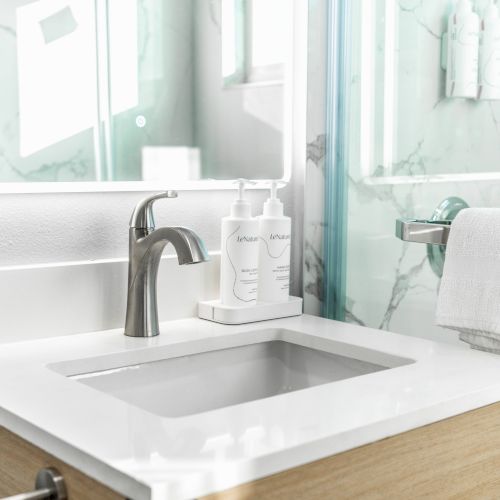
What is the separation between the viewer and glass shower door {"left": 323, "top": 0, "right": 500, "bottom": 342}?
1218 mm

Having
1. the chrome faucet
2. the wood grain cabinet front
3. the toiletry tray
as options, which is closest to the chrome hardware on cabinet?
the wood grain cabinet front

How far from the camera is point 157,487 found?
0.65m

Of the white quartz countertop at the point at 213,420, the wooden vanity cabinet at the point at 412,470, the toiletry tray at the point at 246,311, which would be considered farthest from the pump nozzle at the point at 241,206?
the wooden vanity cabinet at the point at 412,470

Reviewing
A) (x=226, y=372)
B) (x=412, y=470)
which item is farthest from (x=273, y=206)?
(x=412, y=470)

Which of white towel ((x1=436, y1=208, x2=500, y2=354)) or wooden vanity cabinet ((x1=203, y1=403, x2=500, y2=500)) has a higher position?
white towel ((x1=436, y1=208, x2=500, y2=354))

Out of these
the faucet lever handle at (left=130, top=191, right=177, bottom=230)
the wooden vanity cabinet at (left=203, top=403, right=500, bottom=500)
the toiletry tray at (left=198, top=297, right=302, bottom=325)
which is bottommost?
the wooden vanity cabinet at (left=203, top=403, right=500, bottom=500)

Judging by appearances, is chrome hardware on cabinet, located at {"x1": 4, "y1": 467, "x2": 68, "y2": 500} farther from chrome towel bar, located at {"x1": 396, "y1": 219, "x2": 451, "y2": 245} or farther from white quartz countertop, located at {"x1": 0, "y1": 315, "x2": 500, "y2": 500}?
chrome towel bar, located at {"x1": 396, "y1": 219, "x2": 451, "y2": 245}

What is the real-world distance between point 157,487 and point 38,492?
18 centimetres

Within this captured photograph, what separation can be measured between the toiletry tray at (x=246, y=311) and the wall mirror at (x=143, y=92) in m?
A: 0.20

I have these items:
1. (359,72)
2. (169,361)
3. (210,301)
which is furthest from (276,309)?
(359,72)

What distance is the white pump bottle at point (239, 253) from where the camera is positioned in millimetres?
1247

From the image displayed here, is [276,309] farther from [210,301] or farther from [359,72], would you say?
[359,72]

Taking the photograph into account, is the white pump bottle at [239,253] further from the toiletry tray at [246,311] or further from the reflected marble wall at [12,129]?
the reflected marble wall at [12,129]

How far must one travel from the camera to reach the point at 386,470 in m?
0.85
